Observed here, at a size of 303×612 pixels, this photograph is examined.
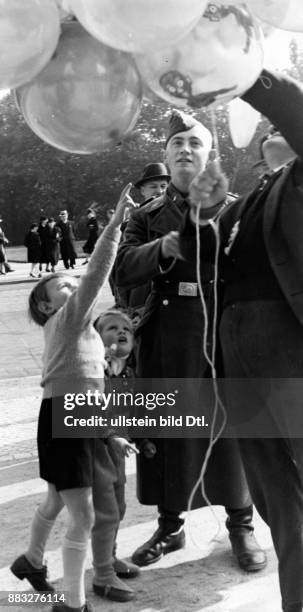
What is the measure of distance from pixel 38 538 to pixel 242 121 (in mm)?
1788

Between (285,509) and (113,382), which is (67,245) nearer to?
(113,382)

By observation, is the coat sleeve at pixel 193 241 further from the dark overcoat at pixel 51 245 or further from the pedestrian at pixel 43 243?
the dark overcoat at pixel 51 245

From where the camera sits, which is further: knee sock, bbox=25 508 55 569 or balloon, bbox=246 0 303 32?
knee sock, bbox=25 508 55 569

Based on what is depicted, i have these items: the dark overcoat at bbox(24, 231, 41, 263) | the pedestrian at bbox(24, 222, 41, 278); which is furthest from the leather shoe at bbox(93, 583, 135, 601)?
the dark overcoat at bbox(24, 231, 41, 263)

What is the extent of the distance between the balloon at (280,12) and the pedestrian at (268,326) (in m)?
0.26

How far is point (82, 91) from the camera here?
7.99 ft

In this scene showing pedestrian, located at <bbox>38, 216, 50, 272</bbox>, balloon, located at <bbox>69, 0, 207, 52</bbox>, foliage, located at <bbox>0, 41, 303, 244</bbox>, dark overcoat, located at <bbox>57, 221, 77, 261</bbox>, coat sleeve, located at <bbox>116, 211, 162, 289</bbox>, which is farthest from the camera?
foliage, located at <bbox>0, 41, 303, 244</bbox>

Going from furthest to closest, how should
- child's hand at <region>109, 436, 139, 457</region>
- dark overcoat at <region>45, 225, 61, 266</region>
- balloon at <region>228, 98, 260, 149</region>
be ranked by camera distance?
dark overcoat at <region>45, 225, 61, 266</region>
child's hand at <region>109, 436, 139, 457</region>
balloon at <region>228, 98, 260, 149</region>

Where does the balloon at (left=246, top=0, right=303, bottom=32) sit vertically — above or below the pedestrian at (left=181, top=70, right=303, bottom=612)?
above

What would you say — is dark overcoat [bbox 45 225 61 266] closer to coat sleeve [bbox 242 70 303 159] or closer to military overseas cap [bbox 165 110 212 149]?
military overseas cap [bbox 165 110 212 149]

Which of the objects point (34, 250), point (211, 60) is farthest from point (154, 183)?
point (34, 250)

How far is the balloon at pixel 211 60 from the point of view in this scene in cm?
234

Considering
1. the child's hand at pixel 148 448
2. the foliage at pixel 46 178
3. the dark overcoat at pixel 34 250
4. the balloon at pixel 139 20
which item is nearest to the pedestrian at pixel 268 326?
the balloon at pixel 139 20

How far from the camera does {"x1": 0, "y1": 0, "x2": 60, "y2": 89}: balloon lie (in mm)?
2271
